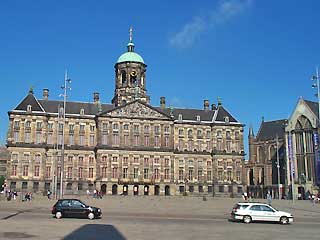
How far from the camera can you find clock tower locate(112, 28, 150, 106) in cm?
8031

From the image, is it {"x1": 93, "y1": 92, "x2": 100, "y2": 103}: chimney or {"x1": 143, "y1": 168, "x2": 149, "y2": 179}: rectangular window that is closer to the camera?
{"x1": 143, "y1": 168, "x2": 149, "y2": 179}: rectangular window

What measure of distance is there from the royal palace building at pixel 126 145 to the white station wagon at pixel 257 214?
49.1 metres

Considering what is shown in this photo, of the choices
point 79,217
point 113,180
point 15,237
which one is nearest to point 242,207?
point 79,217

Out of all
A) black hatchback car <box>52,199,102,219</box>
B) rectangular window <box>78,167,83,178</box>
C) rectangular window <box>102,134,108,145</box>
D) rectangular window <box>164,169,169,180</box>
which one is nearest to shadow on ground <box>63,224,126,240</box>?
black hatchback car <box>52,199,102,219</box>

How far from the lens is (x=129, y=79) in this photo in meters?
81.2

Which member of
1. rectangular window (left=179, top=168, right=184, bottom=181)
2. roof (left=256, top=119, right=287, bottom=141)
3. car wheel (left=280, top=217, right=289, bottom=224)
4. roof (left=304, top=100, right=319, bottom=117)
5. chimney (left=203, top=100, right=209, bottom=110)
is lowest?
car wheel (left=280, top=217, right=289, bottom=224)

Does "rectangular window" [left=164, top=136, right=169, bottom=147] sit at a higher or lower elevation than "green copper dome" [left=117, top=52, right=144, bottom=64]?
lower

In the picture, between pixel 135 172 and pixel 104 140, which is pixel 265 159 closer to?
pixel 135 172

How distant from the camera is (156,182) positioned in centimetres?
7569

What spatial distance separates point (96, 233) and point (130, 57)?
6750 centimetres

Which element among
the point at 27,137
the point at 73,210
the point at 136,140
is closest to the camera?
the point at 73,210

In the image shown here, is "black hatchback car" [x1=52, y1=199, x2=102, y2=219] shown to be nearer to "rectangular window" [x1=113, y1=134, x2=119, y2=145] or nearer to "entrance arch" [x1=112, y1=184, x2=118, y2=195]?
"entrance arch" [x1=112, y1=184, x2=118, y2=195]

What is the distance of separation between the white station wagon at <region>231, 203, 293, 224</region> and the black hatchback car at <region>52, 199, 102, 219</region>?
27.7 ft

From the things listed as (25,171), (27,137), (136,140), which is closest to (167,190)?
(136,140)
